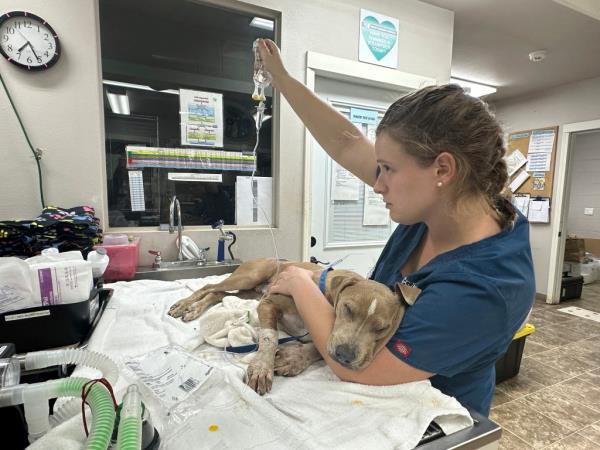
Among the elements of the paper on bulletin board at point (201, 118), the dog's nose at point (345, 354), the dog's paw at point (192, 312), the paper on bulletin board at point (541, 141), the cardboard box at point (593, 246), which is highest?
the paper on bulletin board at point (541, 141)

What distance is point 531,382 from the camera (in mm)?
2480

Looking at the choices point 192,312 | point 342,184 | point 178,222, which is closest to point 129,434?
point 192,312

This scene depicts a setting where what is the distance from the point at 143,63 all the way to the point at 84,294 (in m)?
1.68

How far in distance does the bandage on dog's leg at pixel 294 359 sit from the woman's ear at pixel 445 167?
22.1 inches

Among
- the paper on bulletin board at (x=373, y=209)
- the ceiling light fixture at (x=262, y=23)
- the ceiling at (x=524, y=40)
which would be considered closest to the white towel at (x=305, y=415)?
the paper on bulletin board at (x=373, y=209)

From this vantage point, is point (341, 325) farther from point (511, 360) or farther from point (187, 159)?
point (511, 360)

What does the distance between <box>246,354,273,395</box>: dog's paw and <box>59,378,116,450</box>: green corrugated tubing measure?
32 centimetres

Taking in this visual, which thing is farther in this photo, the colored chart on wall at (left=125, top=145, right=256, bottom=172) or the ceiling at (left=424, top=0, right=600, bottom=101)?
the ceiling at (left=424, top=0, right=600, bottom=101)

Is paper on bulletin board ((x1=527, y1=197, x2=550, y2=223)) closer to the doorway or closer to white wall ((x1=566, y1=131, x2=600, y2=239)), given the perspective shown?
the doorway

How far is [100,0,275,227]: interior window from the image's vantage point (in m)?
1.94

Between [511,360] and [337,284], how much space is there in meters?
2.28

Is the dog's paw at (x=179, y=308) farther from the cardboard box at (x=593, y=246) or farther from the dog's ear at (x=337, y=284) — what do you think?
the cardboard box at (x=593, y=246)

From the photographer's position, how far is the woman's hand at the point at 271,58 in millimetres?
1246

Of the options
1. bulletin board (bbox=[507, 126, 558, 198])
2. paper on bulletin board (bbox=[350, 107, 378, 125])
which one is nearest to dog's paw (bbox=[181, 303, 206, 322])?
paper on bulletin board (bbox=[350, 107, 378, 125])
